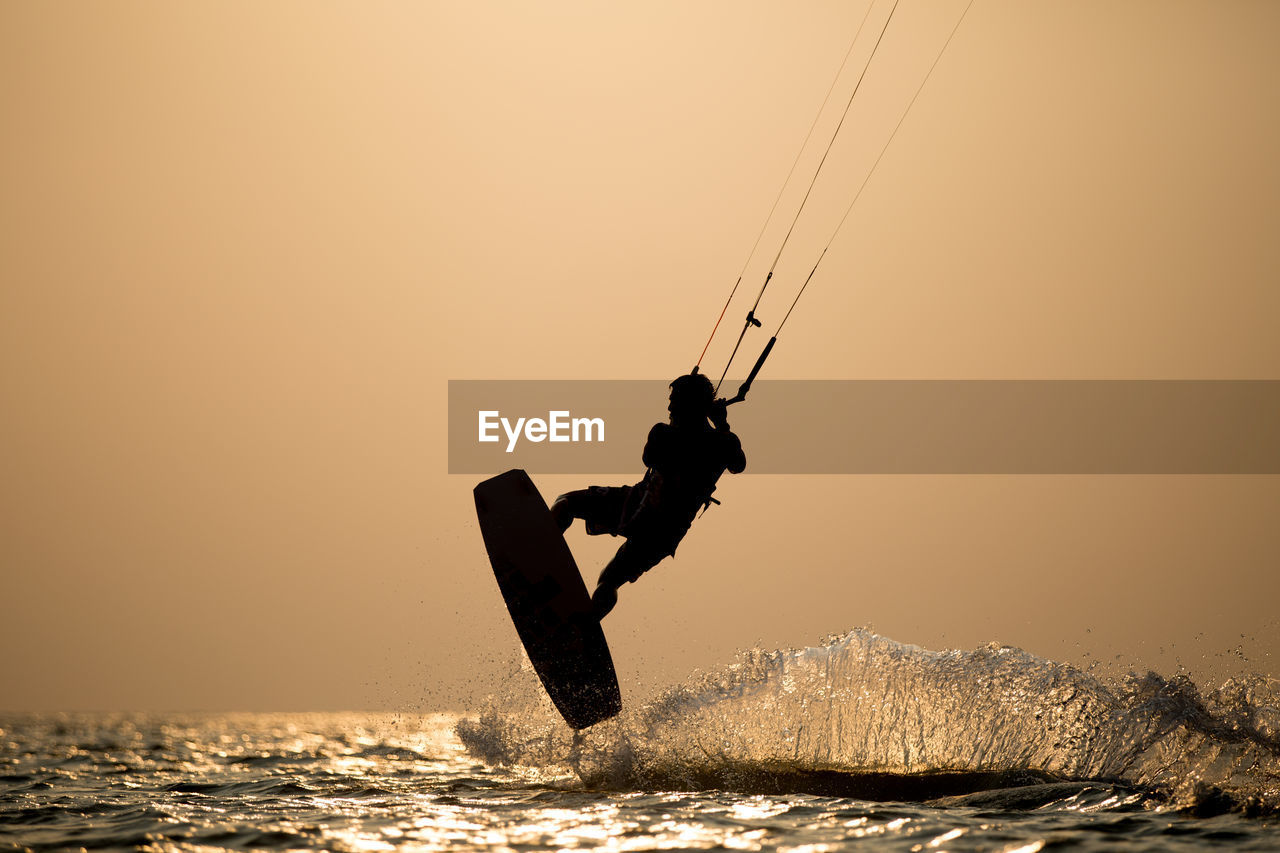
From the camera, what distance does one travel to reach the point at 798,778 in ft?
36.2

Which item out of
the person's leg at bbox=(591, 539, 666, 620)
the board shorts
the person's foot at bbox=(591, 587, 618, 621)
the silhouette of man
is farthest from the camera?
the person's foot at bbox=(591, 587, 618, 621)

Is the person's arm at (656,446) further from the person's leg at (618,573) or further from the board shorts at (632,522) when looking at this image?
the person's leg at (618,573)

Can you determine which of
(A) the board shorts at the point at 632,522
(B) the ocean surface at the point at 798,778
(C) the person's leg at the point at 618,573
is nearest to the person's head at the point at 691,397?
(A) the board shorts at the point at 632,522

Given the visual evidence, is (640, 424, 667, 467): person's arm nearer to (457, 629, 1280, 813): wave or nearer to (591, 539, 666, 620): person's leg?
(591, 539, 666, 620): person's leg

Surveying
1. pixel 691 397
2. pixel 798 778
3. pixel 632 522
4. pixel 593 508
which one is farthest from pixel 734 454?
pixel 798 778

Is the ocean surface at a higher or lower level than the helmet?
lower

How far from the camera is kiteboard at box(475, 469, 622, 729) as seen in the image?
33.4 feet

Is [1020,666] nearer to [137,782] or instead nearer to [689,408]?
[689,408]

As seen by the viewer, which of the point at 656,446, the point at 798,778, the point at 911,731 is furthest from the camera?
the point at 911,731

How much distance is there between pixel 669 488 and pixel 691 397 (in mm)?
801

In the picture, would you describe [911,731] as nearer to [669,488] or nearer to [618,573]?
[618,573]

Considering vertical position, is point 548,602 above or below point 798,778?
above

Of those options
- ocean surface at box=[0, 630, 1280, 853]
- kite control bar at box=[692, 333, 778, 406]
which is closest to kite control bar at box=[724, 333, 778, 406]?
kite control bar at box=[692, 333, 778, 406]

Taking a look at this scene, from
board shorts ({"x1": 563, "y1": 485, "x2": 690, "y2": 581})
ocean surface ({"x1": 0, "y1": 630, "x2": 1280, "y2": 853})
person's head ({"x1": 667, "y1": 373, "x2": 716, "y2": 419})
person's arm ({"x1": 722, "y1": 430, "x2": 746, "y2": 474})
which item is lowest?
ocean surface ({"x1": 0, "y1": 630, "x2": 1280, "y2": 853})
